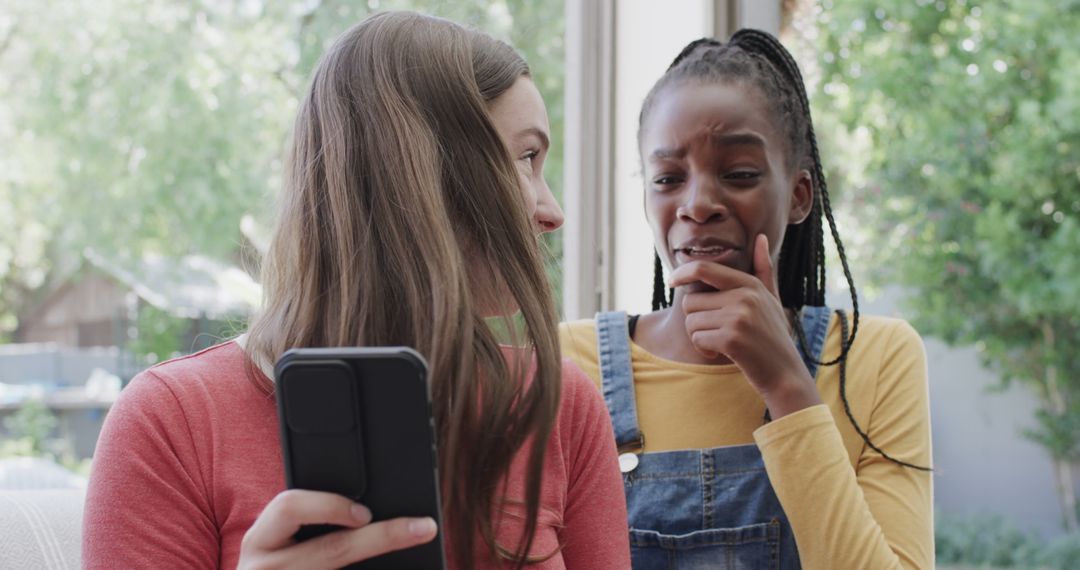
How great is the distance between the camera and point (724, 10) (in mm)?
1621

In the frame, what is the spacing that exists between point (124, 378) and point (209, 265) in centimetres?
30

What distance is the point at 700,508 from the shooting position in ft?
3.44

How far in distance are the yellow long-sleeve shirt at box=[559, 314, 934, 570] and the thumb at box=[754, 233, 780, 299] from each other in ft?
0.35

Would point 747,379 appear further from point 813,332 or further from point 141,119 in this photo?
point 141,119

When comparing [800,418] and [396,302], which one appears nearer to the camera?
[396,302]

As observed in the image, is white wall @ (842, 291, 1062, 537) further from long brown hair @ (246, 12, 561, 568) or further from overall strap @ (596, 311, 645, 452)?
long brown hair @ (246, 12, 561, 568)

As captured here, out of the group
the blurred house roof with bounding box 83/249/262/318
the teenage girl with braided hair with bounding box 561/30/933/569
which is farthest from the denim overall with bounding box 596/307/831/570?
the blurred house roof with bounding box 83/249/262/318

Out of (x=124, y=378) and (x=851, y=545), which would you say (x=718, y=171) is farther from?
(x=124, y=378)

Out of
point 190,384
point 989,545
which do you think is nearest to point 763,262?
point 190,384

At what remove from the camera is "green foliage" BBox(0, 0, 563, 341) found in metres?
2.14

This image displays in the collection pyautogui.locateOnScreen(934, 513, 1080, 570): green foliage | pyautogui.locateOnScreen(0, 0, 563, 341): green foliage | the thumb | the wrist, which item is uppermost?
pyautogui.locateOnScreen(0, 0, 563, 341): green foliage

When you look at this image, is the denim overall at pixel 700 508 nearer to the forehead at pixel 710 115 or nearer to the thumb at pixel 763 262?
the thumb at pixel 763 262

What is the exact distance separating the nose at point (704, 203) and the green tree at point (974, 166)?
2496 millimetres

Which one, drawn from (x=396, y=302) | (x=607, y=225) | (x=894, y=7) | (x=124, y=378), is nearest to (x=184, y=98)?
(x=124, y=378)
